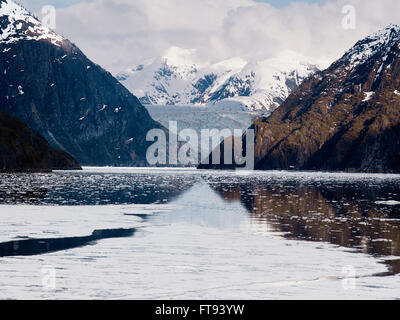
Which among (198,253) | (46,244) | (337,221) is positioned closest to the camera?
(198,253)

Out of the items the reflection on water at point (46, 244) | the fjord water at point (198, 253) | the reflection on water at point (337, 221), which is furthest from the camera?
the reflection on water at point (337, 221)

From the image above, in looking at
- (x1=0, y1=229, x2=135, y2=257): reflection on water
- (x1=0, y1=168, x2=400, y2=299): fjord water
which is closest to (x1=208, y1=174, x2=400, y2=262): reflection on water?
(x1=0, y1=168, x2=400, y2=299): fjord water

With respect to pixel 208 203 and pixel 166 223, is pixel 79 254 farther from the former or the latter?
pixel 208 203

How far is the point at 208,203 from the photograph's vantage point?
7619 cm

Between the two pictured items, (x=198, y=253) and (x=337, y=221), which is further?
(x=337, y=221)

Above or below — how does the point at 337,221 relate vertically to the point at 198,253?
above

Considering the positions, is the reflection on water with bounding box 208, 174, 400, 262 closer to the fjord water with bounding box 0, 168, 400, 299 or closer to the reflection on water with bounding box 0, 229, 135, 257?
the fjord water with bounding box 0, 168, 400, 299

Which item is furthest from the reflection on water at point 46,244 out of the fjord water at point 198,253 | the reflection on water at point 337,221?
the reflection on water at point 337,221

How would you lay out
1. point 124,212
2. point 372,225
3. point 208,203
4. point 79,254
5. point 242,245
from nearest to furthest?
point 79,254, point 242,245, point 372,225, point 124,212, point 208,203

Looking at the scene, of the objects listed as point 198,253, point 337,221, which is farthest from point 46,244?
point 337,221

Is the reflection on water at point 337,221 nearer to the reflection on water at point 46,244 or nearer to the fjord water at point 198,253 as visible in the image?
the fjord water at point 198,253

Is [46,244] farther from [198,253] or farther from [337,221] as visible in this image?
[337,221]
